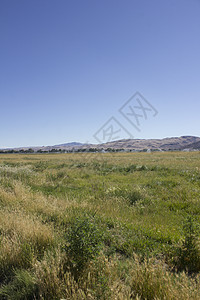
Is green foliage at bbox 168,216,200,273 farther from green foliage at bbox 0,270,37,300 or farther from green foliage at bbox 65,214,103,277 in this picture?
green foliage at bbox 0,270,37,300

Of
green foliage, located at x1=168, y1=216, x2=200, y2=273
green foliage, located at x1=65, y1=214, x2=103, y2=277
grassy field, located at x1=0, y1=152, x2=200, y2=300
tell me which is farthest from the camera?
green foliage, located at x1=168, y1=216, x2=200, y2=273

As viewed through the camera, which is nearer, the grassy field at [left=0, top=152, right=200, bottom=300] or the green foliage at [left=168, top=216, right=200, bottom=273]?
the grassy field at [left=0, top=152, right=200, bottom=300]

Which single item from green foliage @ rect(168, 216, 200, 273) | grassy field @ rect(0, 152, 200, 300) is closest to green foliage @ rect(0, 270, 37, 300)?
grassy field @ rect(0, 152, 200, 300)

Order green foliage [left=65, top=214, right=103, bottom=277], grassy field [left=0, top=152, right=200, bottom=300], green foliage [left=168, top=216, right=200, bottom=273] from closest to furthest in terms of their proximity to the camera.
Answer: grassy field [left=0, top=152, right=200, bottom=300], green foliage [left=65, top=214, right=103, bottom=277], green foliage [left=168, top=216, right=200, bottom=273]

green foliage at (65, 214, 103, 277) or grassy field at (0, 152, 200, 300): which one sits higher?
green foliage at (65, 214, 103, 277)

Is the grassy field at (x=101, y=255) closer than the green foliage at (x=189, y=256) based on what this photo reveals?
Yes

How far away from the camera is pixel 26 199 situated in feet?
25.0

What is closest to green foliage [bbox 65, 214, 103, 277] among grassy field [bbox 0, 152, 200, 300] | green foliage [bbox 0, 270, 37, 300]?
grassy field [bbox 0, 152, 200, 300]

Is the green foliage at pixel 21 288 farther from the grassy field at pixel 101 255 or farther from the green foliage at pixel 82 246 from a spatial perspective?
the green foliage at pixel 82 246

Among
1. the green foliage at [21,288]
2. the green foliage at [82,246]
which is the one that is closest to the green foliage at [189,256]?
the green foliage at [82,246]

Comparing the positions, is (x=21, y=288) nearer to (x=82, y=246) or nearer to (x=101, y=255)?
(x=82, y=246)

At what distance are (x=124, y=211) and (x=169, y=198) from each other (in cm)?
331

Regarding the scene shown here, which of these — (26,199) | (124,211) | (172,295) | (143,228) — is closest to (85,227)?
(172,295)

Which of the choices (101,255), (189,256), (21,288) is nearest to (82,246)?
(101,255)
